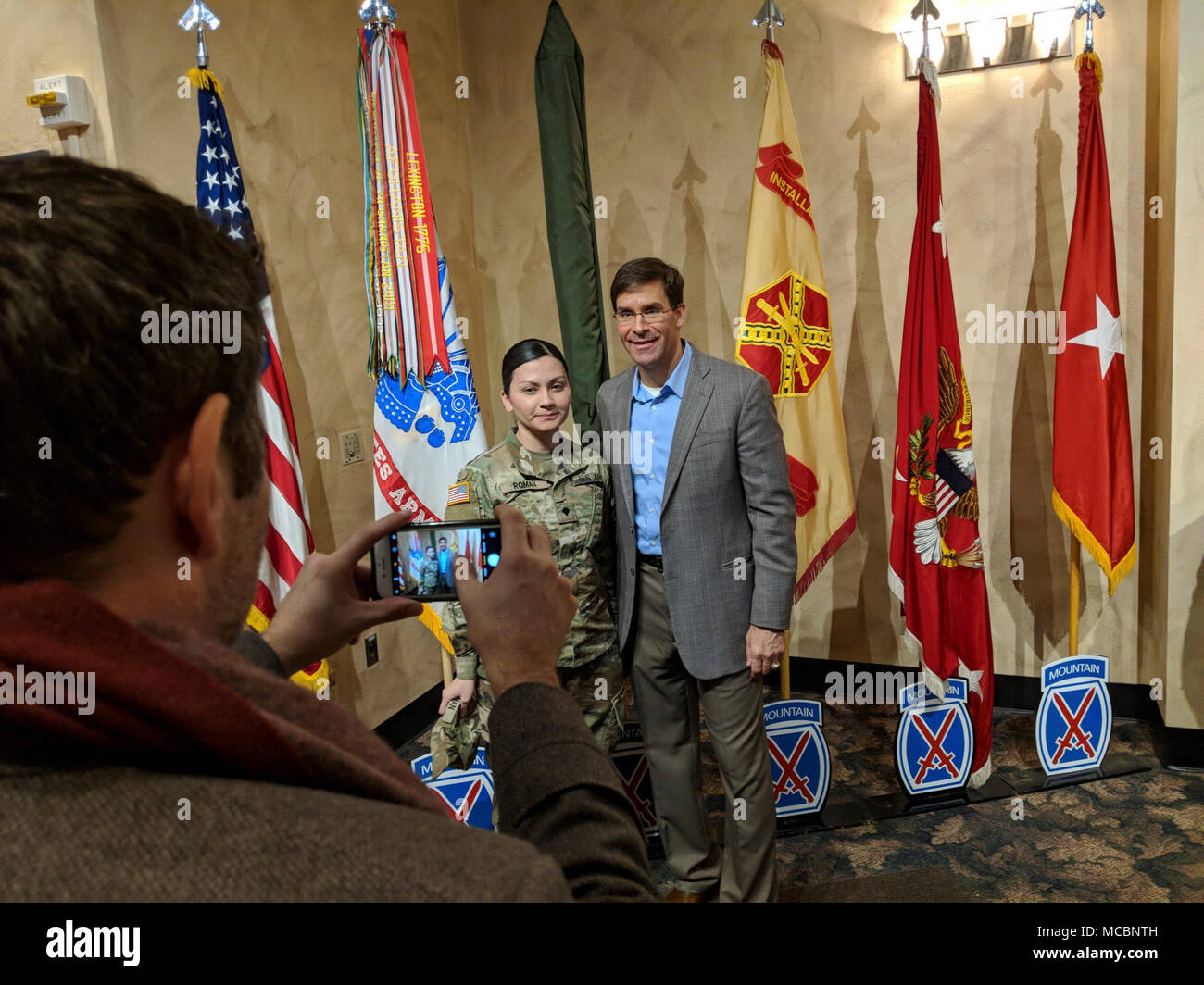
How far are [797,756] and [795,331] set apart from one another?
4.19ft

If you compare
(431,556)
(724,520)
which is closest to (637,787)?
(724,520)

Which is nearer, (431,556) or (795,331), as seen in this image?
(431,556)

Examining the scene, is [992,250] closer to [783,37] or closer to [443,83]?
[783,37]

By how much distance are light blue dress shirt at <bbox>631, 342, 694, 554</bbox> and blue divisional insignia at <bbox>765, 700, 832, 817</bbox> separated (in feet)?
2.10

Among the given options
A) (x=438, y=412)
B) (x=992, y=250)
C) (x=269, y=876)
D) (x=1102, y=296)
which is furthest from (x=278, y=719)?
(x=992, y=250)

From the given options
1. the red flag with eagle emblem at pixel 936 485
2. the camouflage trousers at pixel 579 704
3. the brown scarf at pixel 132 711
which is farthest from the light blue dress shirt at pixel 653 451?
the brown scarf at pixel 132 711

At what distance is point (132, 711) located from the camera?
1.31 feet

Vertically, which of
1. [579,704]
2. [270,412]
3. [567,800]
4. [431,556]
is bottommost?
[579,704]

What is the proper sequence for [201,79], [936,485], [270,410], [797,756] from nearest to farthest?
[201,79] < [270,410] < [797,756] < [936,485]

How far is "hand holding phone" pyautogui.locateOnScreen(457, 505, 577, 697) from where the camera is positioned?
729mm

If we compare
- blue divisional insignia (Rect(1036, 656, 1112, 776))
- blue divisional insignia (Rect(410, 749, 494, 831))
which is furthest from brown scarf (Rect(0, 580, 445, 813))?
blue divisional insignia (Rect(1036, 656, 1112, 776))

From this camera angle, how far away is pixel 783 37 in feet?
11.1

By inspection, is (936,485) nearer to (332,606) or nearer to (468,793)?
(468,793)

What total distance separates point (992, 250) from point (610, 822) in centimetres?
316
